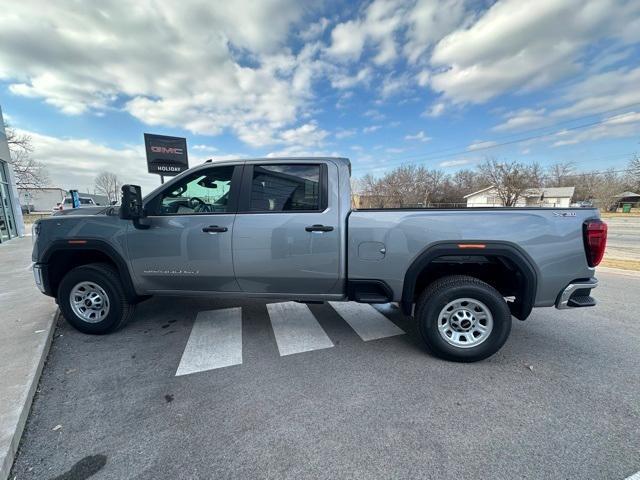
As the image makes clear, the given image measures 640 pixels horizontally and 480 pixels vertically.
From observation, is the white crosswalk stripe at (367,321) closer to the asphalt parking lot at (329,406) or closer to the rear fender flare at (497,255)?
the asphalt parking lot at (329,406)

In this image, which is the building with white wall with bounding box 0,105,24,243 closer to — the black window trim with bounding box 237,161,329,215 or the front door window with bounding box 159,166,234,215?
the front door window with bounding box 159,166,234,215

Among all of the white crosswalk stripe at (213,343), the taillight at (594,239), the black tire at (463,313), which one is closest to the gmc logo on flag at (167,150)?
the white crosswalk stripe at (213,343)

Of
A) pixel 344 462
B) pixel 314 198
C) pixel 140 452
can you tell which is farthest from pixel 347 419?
pixel 314 198

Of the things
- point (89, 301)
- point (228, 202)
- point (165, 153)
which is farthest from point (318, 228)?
point (165, 153)

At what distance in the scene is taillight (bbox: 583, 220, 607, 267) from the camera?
269 centimetres

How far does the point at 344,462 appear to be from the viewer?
185cm

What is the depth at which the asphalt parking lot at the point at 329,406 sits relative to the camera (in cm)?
184

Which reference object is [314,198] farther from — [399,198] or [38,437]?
[399,198]

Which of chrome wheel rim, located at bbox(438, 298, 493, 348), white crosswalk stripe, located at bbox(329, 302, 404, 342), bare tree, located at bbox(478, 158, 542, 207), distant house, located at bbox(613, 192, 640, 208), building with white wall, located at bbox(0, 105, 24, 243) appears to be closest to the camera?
chrome wheel rim, located at bbox(438, 298, 493, 348)

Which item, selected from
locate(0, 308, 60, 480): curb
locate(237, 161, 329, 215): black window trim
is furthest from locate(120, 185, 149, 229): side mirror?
locate(0, 308, 60, 480): curb

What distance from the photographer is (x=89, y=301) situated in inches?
141

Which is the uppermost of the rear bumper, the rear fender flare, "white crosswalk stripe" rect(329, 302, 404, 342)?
the rear fender flare

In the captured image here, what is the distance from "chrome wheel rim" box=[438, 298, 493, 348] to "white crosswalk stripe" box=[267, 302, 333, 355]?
1286 mm

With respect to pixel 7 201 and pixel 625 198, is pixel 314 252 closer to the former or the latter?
pixel 7 201
